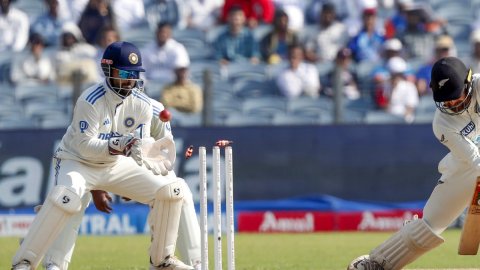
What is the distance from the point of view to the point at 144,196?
813cm

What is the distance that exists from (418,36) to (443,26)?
0.49 m

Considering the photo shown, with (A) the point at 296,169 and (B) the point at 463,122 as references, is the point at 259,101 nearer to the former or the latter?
(A) the point at 296,169

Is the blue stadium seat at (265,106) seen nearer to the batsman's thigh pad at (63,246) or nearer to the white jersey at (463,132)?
the batsman's thigh pad at (63,246)

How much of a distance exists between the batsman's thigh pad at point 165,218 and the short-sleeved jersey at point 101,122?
0.45 metres

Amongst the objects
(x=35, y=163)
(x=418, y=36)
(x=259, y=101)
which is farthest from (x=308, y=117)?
(x=35, y=163)

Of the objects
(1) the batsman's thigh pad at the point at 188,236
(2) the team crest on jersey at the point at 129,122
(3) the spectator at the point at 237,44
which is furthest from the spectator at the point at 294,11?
(2) the team crest on jersey at the point at 129,122

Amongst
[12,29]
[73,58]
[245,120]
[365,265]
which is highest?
[12,29]

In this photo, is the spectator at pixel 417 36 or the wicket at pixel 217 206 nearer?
the wicket at pixel 217 206

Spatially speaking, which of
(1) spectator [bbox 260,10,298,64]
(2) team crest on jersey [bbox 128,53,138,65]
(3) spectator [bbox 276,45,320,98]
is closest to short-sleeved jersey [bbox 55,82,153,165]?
(2) team crest on jersey [bbox 128,53,138,65]

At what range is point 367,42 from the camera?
15.8 meters

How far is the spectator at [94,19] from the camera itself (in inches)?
620

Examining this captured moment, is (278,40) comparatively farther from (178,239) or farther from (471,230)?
(471,230)

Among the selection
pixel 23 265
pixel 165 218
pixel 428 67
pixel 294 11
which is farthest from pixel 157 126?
pixel 294 11

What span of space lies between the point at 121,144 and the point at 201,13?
8.98 meters
